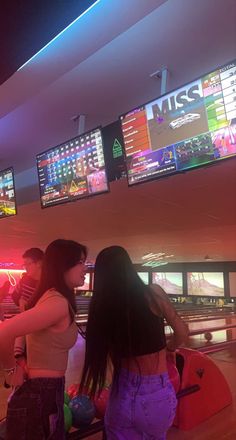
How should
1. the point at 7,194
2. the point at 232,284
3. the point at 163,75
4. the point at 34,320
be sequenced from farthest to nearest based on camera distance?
1. the point at 232,284
2. the point at 7,194
3. the point at 163,75
4. the point at 34,320

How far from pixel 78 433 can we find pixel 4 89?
116 inches

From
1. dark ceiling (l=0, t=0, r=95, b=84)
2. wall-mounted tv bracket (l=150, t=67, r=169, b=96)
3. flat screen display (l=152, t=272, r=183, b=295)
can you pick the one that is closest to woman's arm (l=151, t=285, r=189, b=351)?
dark ceiling (l=0, t=0, r=95, b=84)

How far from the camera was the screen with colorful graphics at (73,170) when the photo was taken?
355 cm

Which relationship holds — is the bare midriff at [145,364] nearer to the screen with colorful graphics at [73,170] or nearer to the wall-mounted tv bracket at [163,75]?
the screen with colorful graphics at [73,170]

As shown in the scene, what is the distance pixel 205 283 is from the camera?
17375 millimetres

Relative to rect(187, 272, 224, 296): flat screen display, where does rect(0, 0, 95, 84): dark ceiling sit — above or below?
above

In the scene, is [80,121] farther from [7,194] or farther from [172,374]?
[172,374]

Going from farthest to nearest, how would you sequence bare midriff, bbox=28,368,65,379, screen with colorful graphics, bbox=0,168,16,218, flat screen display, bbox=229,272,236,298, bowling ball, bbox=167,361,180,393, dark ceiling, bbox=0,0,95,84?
1. flat screen display, bbox=229,272,236,298
2. screen with colorful graphics, bbox=0,168,16,218
3. bowling ball, bbox=167,361,180,393
4. dark ceiling, bbox=0,0,95,84
5. bare midriff, bbox=28,368,65,379

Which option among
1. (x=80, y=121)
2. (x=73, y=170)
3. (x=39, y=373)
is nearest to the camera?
(x=39, y=373)

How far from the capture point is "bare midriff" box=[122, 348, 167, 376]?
5.36 ft

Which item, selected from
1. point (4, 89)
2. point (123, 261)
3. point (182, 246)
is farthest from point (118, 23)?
point (182, 246)

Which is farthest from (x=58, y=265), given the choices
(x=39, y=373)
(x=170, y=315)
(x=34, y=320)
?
(x=170, y=315)

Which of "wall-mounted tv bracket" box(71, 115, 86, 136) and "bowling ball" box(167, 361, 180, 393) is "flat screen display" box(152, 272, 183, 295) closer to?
"wall-mounted tv bracket" box(71, 115, 86, 136)

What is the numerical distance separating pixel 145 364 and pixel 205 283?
1639 centimetres
